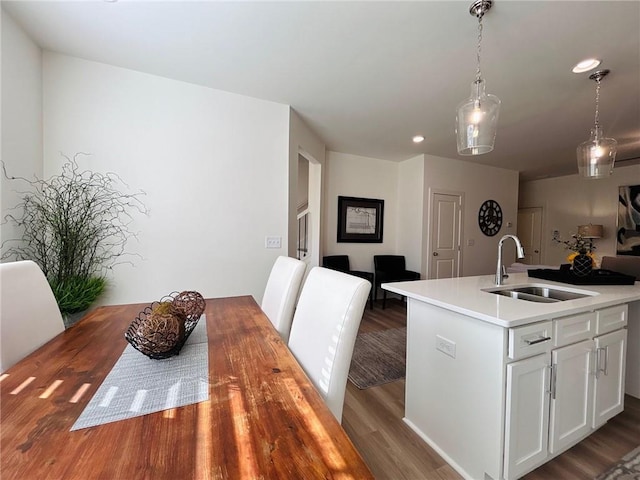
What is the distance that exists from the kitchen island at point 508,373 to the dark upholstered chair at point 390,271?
9.08 ft

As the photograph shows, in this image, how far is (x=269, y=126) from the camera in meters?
2.86

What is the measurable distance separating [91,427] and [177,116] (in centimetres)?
261

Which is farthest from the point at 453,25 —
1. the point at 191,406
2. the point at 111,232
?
the point at 111,232

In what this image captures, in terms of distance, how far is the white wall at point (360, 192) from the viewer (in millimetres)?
4645

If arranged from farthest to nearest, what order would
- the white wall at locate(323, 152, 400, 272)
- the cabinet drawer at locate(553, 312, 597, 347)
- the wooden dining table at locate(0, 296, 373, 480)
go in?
the white wall at locate(323, 152, 400, 272) < the cabinet drawer at locate(553, 312, 597, 347) < the wooden dining table at locate(0, 296, 373, 480)

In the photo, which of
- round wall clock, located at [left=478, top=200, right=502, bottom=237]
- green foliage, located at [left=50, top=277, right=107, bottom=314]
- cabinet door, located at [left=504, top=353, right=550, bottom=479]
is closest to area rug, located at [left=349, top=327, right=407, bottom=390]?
cabinet door, located at [left=504, top=353, right=550, bottom=479]

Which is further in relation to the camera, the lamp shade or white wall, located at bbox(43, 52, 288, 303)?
the lamp shade

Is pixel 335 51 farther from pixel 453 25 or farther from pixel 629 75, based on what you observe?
pixel 629 75

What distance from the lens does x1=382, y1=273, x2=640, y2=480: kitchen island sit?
122 cm

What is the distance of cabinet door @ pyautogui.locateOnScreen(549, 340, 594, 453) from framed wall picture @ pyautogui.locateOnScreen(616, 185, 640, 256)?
5.32m

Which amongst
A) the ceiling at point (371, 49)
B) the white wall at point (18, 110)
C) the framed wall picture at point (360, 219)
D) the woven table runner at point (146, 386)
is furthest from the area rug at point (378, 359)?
the white wall at point (18, 110)

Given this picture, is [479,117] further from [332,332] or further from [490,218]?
[490,218]

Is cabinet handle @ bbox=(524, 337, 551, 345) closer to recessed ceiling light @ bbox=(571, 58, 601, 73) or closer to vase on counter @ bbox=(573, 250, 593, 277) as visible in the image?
vase on counter @ bbox=(573, 250, 593, 277)

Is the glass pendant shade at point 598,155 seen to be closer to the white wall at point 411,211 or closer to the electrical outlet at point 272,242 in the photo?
the white wall at point 411,211
